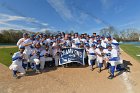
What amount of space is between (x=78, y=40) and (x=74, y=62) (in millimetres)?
1604

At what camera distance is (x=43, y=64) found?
457 inches

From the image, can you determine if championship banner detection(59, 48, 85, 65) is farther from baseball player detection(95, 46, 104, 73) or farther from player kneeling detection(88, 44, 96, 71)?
baseball player detection(95, 46, 104, 73)

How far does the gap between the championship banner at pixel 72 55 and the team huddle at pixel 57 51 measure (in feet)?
0.93

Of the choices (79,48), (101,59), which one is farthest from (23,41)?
(101,59)

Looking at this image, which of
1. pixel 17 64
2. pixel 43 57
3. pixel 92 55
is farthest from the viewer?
pixel 92 55

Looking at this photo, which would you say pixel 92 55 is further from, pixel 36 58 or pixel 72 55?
pixel 36 58

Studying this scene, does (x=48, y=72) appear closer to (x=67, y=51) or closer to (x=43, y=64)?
(x=43, y=64)

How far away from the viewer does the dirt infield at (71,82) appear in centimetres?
793

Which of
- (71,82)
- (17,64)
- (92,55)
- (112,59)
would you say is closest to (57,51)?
(92,55)

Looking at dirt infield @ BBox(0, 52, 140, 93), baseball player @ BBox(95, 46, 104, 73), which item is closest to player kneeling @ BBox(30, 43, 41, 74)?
dirt infield @ BBox(0, 52, 140, 93)

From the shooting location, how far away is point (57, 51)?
40.3 ft

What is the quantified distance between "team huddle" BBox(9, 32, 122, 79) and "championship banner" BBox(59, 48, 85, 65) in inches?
11.2

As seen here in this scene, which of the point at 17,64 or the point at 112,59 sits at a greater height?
the point at 112,59

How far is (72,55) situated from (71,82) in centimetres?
323
